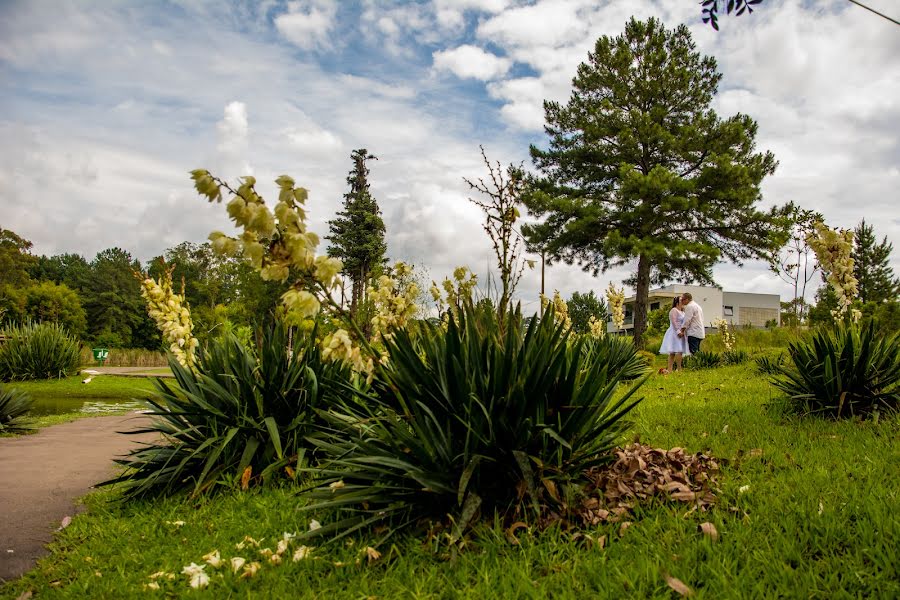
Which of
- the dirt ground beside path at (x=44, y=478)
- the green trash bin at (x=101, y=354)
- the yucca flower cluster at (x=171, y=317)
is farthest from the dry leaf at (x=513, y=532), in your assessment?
the green trash bin at (x=101, y=354)

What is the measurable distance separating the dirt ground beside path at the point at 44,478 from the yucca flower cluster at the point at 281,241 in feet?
7.00

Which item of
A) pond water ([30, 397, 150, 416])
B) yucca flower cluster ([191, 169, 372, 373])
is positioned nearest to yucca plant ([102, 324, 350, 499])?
yucca flower cluster ([191, 169, 372, 373])

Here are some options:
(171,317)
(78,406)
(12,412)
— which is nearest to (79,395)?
(78,406)

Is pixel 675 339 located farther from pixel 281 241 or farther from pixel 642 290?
pixel 642 290

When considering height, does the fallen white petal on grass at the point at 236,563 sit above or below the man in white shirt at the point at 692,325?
below

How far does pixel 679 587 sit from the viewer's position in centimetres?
218

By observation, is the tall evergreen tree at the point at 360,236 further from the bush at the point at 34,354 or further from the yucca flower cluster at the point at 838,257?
the yucca flower cluster at the point at 838,257

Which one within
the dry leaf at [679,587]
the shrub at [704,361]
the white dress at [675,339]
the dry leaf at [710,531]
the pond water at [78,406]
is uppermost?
the white dress at [675,339]

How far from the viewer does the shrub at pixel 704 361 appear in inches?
458

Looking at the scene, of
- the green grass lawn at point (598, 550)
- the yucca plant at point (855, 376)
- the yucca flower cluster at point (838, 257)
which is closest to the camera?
the green grass lawn at point (598, 550)

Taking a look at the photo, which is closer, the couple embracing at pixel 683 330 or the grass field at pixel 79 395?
the grass field at pixel 79 395

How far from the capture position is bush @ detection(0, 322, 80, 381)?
1433cm

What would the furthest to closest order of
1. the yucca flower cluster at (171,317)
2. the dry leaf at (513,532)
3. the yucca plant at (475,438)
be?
1. the yucca flower cluster at (171,317)
2. the yucca plant at (475,438)
3. the dry leaf at (513,532)

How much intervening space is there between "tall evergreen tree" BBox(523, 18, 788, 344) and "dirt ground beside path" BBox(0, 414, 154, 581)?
1744 cm
